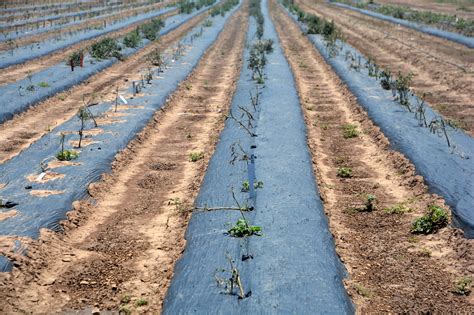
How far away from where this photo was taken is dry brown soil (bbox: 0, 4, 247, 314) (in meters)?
5.62

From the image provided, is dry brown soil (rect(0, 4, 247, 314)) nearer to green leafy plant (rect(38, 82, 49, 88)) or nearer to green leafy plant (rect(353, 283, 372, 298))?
green leafy plant (rect(353, 283, 372, 298))

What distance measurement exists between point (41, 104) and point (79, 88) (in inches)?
86.2

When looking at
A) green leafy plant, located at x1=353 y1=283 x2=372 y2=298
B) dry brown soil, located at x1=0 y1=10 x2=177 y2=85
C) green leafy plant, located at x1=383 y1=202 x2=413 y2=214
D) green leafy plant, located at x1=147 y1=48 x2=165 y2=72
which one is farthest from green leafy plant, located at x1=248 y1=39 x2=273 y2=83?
green leafy plant, located at x1=353 y1=283 x2=372 y2=298

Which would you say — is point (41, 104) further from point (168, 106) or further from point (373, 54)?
point (373, 54)

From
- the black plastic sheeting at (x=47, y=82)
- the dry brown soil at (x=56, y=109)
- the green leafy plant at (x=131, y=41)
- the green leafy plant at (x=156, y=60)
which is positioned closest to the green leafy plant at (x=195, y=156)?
the dry brown soil at (x=56, y=109)

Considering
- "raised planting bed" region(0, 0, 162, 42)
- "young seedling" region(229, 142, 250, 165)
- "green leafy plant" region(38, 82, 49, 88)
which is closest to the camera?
"young seedling" region(229, 142, 250, 165)

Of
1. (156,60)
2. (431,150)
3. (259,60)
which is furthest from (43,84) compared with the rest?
(431,150)

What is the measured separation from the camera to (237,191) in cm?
762

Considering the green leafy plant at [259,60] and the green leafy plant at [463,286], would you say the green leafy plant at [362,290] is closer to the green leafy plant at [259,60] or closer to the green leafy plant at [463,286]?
the green leafy plant at [463,286]

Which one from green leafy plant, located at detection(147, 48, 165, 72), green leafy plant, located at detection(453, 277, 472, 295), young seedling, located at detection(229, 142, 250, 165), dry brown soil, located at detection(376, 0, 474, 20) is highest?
dry brown soil, located at detection(376, 0, 474, 20)

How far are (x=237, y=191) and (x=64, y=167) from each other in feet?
10.5

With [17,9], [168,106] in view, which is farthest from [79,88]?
[17,9]

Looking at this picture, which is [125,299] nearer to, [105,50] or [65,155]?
Result: [65,155]

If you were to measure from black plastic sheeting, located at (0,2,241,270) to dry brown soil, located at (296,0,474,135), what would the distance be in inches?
299
